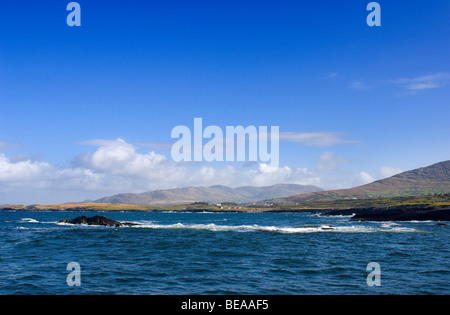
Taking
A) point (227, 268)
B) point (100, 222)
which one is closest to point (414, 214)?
point (100, 222)

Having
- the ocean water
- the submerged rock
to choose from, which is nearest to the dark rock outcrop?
the ocean water

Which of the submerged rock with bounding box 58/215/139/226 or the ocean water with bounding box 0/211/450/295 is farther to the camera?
the submerged rock with bounding box 58/215/139/226

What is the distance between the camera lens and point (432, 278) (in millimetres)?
29594

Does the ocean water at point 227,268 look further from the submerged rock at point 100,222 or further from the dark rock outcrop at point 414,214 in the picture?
the dark rock outcrop at point 414,214

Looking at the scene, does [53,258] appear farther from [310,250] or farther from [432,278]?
[432,278]

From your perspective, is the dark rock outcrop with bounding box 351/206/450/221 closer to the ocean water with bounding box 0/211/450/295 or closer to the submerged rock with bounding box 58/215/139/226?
the ocean water with bounding box 0/211/450/295

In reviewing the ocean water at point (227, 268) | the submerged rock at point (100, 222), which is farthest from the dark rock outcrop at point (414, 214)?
the submerged rock at point (100, 222)

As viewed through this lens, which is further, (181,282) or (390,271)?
(390,271)

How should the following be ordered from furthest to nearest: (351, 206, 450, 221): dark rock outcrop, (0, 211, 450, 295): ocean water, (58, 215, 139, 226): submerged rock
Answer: (351, 206, 450, 221): dark rock outcrop
(58, 215, 139, 226): submerged rock
(0, 211, 450, 295): ocean water

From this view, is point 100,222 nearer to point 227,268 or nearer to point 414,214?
point 227,268

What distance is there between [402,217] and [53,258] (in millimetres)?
122551

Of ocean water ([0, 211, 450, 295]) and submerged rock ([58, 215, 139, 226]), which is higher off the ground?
ocean water ([0, 211, 450, 295])
